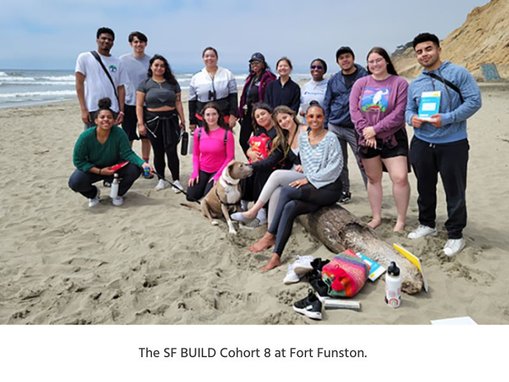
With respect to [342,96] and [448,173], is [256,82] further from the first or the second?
[448,173]

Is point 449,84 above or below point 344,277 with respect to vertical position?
above

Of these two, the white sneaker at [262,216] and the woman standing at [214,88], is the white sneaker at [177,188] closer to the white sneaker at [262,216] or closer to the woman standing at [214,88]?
the woman standing at [214,88]

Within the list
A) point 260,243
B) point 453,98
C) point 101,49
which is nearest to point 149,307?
point 260,243

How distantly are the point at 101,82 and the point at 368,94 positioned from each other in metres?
3.46

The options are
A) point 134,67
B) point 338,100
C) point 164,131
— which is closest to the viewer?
point 338,100

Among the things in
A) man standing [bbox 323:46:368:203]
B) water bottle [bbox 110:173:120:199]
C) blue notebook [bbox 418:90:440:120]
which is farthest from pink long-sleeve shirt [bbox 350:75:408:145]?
water bottle [bbox 110:173:120:199]

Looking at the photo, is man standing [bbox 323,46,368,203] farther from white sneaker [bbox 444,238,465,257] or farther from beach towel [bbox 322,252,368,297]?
beach towel [bbox 322,252,368,297]

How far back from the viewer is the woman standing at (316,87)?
193 inches

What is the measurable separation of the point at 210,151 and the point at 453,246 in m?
2.78

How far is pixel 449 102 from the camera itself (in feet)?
10.7

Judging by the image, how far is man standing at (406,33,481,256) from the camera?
3.21 metres

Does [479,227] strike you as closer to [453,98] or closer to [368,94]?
[453,98]

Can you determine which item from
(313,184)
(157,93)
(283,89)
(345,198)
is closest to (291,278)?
(313,184)

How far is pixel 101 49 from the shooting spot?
5.16 meters
